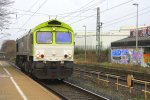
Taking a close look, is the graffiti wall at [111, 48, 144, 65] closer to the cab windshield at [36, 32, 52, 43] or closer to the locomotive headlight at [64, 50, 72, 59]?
the locomotive headlight at [64, 50, 72, 59]

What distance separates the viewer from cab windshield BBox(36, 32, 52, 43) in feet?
73.6

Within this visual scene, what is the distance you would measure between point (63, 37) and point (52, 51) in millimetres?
1188

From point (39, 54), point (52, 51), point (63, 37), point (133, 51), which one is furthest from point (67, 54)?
point (133, 51)

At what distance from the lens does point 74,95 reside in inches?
673

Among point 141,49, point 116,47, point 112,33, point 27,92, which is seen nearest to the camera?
point 27,92

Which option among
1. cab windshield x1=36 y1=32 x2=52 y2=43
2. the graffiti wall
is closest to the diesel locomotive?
cab windshield x1=36 y1=32 x2=52 y2=43

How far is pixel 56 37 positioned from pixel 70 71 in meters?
2.28

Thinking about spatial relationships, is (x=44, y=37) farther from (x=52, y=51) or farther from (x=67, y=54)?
(x=67, y=54)

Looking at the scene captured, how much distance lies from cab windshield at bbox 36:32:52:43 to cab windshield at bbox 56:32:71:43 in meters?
0.48

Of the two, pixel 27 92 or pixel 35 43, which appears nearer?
pixel 27 92

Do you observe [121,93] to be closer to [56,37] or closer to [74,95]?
[74,95]

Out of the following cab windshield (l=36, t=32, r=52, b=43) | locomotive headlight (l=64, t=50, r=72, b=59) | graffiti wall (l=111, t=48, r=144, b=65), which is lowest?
graffiti wall (l=111, t=48, r=144, b=65)

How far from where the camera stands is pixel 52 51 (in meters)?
22.2

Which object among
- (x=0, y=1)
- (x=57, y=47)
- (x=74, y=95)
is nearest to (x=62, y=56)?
(x=57, y=47)
